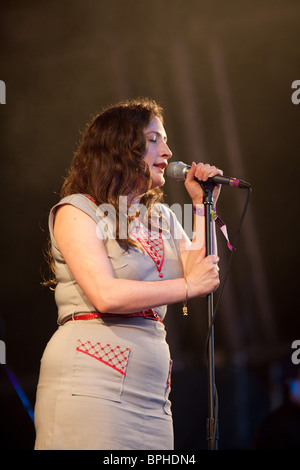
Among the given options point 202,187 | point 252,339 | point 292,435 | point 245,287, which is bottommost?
point 292,435

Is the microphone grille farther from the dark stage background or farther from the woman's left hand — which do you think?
the dark stage background

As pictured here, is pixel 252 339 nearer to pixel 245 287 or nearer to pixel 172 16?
pixel 245 287

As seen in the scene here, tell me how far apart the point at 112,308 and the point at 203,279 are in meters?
0.26

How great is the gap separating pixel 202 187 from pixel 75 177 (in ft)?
1.41

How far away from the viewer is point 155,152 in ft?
5.79

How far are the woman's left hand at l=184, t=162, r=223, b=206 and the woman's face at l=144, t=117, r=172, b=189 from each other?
15 centimetres

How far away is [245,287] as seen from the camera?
349 centimetres

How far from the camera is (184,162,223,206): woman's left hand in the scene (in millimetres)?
1565

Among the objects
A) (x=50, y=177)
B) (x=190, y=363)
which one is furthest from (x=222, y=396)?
(x=50, y=177)

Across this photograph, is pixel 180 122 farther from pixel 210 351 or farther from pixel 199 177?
pixel 210 351

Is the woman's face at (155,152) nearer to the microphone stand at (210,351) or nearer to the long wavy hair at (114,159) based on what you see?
the long wavy hair at (114,159)

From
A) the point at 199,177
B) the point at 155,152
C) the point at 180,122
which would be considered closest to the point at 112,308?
the point at 199,177

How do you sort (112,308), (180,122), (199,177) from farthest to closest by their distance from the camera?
(180,122) < (199,177) < (112,308)

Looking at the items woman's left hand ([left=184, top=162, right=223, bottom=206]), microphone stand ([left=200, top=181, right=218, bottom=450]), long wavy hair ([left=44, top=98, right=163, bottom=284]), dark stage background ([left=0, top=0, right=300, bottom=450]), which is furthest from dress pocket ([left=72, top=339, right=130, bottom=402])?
dark stage background ([left=0, top=0, right=300, bottom=450])
